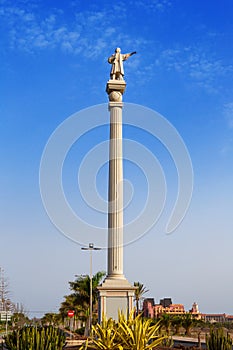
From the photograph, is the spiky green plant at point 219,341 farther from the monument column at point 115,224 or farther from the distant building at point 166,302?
the distant building at point 166,302

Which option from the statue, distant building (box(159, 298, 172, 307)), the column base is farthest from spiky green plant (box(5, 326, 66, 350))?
distant building (box(159, 298, 172, 307))

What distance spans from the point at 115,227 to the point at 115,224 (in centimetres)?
18

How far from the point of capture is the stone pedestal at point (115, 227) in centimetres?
2595

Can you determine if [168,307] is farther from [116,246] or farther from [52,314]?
[116,246]

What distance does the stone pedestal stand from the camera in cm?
2595

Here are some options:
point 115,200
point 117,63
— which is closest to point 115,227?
point 115,200

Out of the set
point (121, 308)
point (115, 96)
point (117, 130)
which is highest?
point (115, 96)

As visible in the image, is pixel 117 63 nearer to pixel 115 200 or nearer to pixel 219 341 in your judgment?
pixel 115 200

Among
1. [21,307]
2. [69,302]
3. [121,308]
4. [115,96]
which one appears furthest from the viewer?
[21,307]

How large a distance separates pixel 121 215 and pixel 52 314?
81131 mm

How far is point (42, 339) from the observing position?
16703mm

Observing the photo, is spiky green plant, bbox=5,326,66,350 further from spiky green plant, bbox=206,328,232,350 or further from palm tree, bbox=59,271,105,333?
palm tree, bbox=59,271,105,333

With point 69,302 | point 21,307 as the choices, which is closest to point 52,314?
point 21,307

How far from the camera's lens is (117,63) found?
31.5 m
